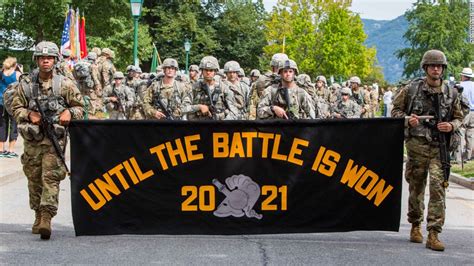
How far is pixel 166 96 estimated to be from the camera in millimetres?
14102

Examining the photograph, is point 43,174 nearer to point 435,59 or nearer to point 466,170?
point 435,59

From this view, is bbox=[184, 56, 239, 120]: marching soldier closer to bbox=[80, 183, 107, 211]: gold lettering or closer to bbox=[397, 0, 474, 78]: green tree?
bbox=[80, 183, 107, 211]: gold lettering

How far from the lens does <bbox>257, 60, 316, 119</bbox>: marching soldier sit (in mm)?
9945

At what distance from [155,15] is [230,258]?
5955 cm

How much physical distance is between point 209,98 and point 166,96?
1681 millimetres

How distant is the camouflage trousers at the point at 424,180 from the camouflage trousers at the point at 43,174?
3.50 meters

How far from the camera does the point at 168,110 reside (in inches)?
554

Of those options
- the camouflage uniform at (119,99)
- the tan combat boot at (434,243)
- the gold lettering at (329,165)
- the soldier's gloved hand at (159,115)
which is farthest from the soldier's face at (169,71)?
the tan combat boot at (434,243)

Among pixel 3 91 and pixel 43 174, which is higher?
pixel 3 91

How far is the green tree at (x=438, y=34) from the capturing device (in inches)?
3905

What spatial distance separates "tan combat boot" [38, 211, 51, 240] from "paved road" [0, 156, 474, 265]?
8cm

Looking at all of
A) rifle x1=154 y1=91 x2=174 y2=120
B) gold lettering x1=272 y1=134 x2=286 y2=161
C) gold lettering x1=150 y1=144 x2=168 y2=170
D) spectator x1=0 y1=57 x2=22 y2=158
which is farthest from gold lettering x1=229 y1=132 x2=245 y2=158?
spectator x1=0 y1=57 x2=22 y2=158

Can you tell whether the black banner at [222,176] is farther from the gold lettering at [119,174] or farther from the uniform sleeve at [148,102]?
the uniform sleeve at [148,102]

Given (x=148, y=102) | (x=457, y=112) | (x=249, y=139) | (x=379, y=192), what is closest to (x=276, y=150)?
(x=249, y=139)
